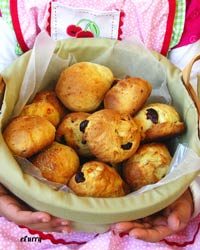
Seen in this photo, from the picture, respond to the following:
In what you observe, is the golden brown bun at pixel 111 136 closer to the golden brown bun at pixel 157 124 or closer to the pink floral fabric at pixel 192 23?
the golden brown bun at pixel 157 124

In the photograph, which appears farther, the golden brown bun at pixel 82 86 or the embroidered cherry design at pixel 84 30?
the embroidered cherry design at pixel 84 30

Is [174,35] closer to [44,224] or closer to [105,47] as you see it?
[105,47]

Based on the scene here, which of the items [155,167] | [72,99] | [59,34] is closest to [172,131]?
[155,167]

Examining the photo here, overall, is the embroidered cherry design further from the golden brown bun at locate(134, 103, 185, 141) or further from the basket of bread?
the golden brown bun at locate(134, 103, 185, 141)

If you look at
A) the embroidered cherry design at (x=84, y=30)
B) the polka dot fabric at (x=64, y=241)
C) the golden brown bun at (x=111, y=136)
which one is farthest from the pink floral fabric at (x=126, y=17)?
A: the polka dot fabric at (x=64, y=241)

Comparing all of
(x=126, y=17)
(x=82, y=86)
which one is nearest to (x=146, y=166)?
(x=82, y=86)

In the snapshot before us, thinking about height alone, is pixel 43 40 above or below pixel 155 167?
above
